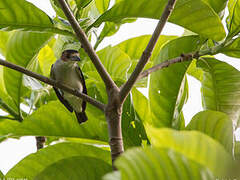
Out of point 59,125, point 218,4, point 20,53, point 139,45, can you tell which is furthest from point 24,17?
point 139,45

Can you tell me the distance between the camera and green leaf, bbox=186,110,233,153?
3.66ft

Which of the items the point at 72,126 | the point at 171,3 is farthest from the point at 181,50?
the point at 72,126

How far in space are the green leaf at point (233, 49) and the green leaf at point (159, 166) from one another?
952mm

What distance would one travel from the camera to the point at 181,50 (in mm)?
1604

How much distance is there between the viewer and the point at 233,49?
1.53m

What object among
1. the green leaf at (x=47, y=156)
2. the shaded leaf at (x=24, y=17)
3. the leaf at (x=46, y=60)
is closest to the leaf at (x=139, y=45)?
the leaf at (x=46, y=60)

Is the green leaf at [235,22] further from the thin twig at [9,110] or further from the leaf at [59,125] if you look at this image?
the thin twig at [9,110]

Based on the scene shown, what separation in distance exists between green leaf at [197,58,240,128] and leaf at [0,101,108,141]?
50 centimetres

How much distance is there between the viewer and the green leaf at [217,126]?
1115 millimetres

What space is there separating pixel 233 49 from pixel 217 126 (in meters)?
0.51

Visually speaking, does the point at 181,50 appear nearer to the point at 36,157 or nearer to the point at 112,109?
the point at 112,109

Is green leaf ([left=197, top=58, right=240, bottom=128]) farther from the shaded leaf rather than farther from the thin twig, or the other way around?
the thin twig

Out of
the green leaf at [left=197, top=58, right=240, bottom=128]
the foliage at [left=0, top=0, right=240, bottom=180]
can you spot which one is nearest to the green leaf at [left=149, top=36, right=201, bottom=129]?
the foliage at [left=0, top=0, right=240, bottom=180]

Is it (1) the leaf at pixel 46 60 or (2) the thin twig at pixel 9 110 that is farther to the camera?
(1) the leaf at pixel 46 60
